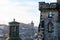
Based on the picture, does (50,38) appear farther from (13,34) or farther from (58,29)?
(13,34)

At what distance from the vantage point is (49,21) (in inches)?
1609

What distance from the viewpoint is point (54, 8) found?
40.8m

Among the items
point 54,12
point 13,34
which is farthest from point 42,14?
point 13,34

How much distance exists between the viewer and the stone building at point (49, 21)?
40.4 meters

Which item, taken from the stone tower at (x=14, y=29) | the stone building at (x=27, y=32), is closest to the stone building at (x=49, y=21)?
the stone tower at (x=14, y=29)

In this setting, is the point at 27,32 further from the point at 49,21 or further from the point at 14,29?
the point at 14,29

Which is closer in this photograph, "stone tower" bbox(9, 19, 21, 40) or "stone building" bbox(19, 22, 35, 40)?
"stone tower" bbox(9, 19, 21, 40)

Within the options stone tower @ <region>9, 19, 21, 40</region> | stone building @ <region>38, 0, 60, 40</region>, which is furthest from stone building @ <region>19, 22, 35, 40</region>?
stone tower @ <region>9, 19, 21, 40</region>

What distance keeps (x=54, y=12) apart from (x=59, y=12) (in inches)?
33.7

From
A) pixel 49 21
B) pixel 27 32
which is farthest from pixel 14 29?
pixel 27 32

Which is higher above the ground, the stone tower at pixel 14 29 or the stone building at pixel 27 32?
the stone tower at pixel 14 29

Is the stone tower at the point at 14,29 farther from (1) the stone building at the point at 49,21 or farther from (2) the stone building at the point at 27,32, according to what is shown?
(2) the stone building at the point at 27,32

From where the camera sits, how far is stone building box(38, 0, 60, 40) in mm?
40369

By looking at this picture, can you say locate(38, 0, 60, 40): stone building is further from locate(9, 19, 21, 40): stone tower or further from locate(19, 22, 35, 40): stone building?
locate(19, 22, 35, 40): stone building
